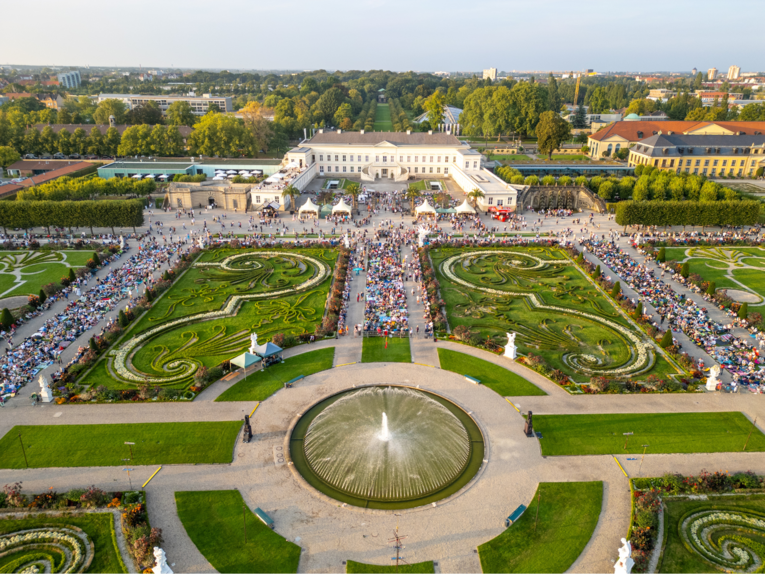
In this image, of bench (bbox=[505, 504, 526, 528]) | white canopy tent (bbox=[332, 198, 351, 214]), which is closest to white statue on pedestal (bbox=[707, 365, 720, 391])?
bench (bbox=[505, 504, 526, 528])

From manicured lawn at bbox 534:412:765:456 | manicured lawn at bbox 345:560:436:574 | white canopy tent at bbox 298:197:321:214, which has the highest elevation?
white canopy tent at bbox 298:197:321:214

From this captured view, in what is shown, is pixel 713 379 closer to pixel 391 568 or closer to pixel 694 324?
pixel 694 324

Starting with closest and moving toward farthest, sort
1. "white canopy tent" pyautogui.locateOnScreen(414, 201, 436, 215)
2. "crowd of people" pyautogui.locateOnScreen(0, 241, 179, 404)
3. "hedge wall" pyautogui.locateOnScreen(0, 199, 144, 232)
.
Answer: "crowd of people" pyautogui.locateOnScreen(0, 241, 179, 404), "hedge wall" pyautogui.locateOnScreen(0, 199, 144, 232), "white canopy tent" pyautogui.locateOnScreen(414, 201, 436, 215)

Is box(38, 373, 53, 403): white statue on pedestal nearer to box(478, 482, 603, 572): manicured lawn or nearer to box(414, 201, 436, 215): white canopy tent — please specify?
box(478, 482, 603, 572): manicured lawn

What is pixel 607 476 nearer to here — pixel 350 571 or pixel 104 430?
pixel 350 571

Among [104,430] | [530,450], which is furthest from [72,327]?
[530,450]
